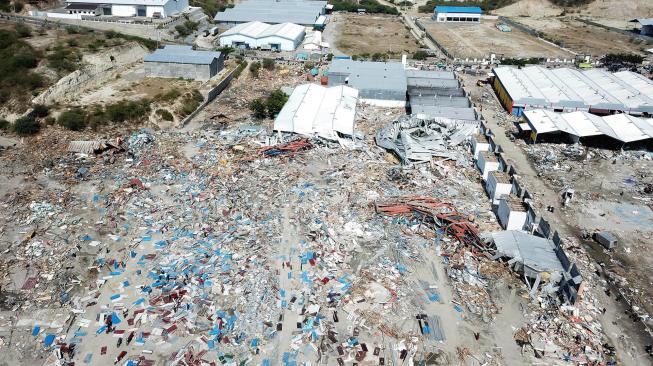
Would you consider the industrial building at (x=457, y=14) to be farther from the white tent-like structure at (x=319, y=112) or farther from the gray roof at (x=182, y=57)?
the gray roof at (x=182, y=57)

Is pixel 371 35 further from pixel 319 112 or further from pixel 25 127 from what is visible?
pixel 25 127

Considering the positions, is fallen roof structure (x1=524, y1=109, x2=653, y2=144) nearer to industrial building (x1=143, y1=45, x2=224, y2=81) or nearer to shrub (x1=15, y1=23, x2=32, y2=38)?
industrial building (x1=143, y1=45, x2=224, y2=81)

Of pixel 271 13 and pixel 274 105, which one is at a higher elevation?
pixel 271 13

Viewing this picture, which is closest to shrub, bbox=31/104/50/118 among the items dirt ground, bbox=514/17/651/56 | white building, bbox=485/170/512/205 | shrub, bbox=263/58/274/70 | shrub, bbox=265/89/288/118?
shrub, bbox=265/89/288/118

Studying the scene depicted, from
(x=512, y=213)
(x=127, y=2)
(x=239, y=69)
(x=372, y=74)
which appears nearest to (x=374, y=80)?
(x=372, y=74)

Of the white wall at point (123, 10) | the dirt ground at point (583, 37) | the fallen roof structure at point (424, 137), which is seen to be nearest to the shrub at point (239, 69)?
the fallen roof structure at point (424, 137)
